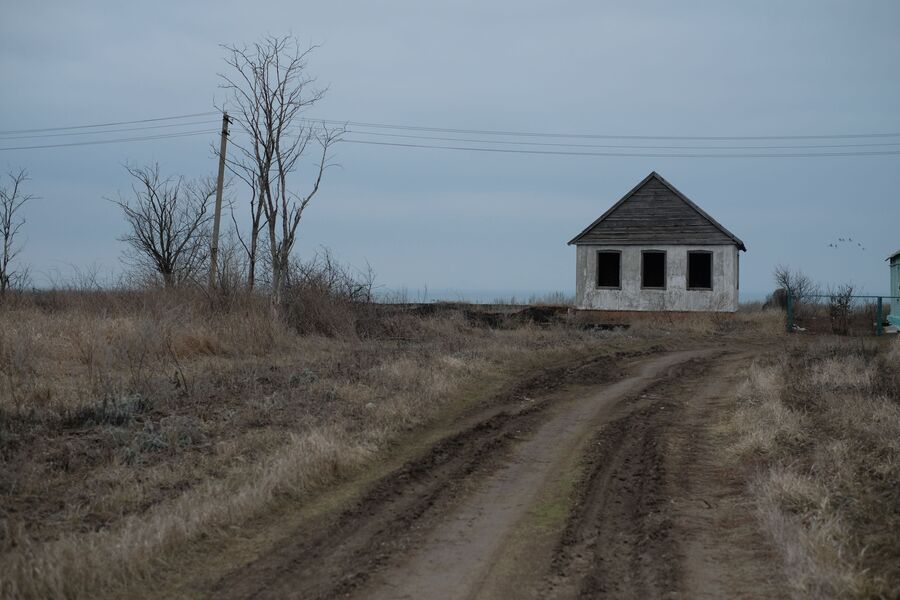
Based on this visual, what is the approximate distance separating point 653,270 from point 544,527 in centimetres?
2541

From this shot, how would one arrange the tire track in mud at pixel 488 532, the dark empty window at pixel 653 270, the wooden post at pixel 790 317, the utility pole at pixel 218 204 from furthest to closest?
the dark empty window at pixel 653 270
the wooden post at pixel 790 317
the utility pole at pixel 218 204
the tire track in mud at pixel 488 532

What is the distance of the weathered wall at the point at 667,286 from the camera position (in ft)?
92.9

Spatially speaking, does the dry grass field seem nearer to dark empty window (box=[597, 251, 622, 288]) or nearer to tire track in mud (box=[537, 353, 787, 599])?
tire track in mud (box=[537, 353, 787, 599])

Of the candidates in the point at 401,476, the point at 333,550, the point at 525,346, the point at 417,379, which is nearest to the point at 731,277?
the point at 525,346

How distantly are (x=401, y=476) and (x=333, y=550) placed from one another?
205 cm

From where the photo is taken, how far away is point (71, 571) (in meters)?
5.18

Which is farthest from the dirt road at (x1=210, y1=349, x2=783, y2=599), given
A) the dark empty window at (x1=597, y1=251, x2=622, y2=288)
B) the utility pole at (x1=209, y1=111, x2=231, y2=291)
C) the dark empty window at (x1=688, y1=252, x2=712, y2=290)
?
the dark empty window at (x1=597, y1=251, x2=622, y2=288)

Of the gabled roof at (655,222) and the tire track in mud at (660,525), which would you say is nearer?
the tire track in mud at (660,525)

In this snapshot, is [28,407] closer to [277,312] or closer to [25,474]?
[25,474]

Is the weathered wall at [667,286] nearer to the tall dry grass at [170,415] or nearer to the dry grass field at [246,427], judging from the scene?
the dry grass field at [246,427]

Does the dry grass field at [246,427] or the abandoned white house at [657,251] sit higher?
the abandoned white house at [657,251]

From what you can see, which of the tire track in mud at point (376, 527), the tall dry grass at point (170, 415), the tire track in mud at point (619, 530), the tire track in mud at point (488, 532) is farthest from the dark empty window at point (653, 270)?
the tire track in mud at point (619, 530)

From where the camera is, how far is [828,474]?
7203 mm

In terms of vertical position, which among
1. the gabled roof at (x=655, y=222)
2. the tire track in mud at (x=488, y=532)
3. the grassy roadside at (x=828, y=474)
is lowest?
the tire track in mud at (x=488, y=532)
